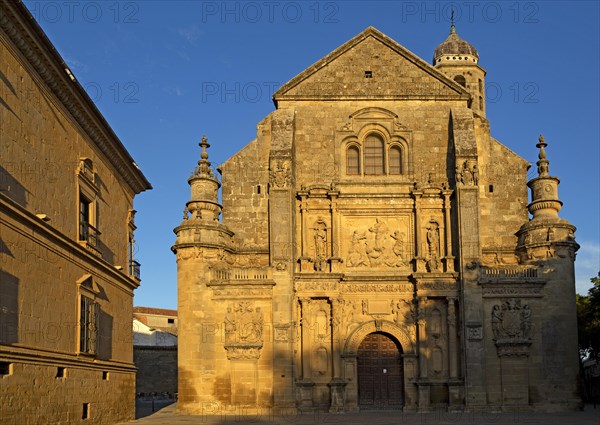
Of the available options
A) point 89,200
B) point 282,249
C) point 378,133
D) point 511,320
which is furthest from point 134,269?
point 511,320

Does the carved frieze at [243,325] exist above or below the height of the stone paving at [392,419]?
above

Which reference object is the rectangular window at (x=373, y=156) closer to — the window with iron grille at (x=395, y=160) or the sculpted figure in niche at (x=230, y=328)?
the window with iron grille at (x=395, y=160)

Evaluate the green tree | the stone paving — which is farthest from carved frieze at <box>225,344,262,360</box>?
the green tree

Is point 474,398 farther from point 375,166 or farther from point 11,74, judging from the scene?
point 11,74

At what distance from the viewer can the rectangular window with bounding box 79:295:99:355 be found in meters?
18.7

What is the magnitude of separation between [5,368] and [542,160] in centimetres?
2174

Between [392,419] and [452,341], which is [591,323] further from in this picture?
[392,419]

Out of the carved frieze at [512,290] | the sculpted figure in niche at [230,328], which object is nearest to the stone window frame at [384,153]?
the carved frieze at [512,290]

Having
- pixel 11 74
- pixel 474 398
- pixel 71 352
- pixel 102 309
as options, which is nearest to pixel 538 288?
pixel 474 398

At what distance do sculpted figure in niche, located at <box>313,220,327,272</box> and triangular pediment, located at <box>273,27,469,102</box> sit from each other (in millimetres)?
5089

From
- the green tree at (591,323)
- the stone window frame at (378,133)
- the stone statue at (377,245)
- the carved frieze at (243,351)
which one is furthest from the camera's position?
the green tree at (591,323)

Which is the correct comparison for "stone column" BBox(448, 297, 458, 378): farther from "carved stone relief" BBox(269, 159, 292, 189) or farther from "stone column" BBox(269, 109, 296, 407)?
"carved stone relief" BBox(269, 159, 292, 189)

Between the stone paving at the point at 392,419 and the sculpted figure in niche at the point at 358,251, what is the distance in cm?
537

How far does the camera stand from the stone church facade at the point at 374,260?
27.5 metres
